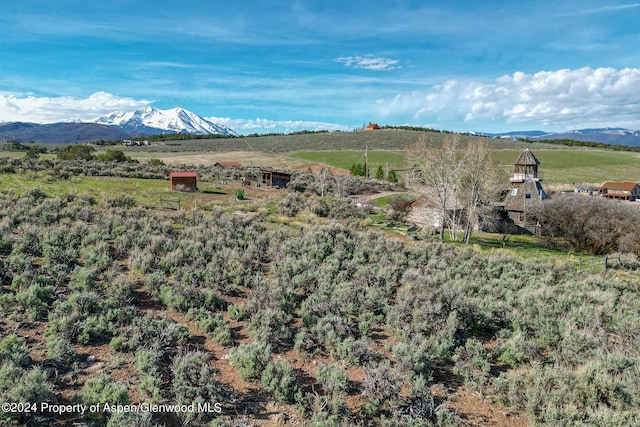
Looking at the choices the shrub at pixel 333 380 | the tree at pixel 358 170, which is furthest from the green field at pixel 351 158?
the shrub at pixel 333 380

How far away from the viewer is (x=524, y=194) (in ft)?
126

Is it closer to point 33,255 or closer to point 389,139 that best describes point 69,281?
point 33,255

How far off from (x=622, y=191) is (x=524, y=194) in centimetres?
3723

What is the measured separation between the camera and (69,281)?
37.9 feet

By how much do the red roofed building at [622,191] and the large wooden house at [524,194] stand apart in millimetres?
31696

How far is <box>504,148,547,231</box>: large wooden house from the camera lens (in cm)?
3712

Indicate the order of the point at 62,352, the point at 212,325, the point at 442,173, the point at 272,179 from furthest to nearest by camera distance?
the point at 272,179
the point at 442,173
the point at 212,325
the point at 62,352

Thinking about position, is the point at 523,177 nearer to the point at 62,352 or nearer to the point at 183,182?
the point at 183,182

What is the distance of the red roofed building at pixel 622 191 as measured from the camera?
2436 inches

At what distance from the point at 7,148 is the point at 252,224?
328 ft

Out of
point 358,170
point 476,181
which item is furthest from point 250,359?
point 358,170

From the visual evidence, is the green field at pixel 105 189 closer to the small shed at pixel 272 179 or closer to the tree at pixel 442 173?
the small shed at pixel 272 179

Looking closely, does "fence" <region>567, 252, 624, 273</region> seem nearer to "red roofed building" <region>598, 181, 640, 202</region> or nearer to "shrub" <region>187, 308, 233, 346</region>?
"shrub" <region>187, 308, 233, 346</region>

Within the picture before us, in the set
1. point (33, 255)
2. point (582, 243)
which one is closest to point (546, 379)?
point (33, 255)
